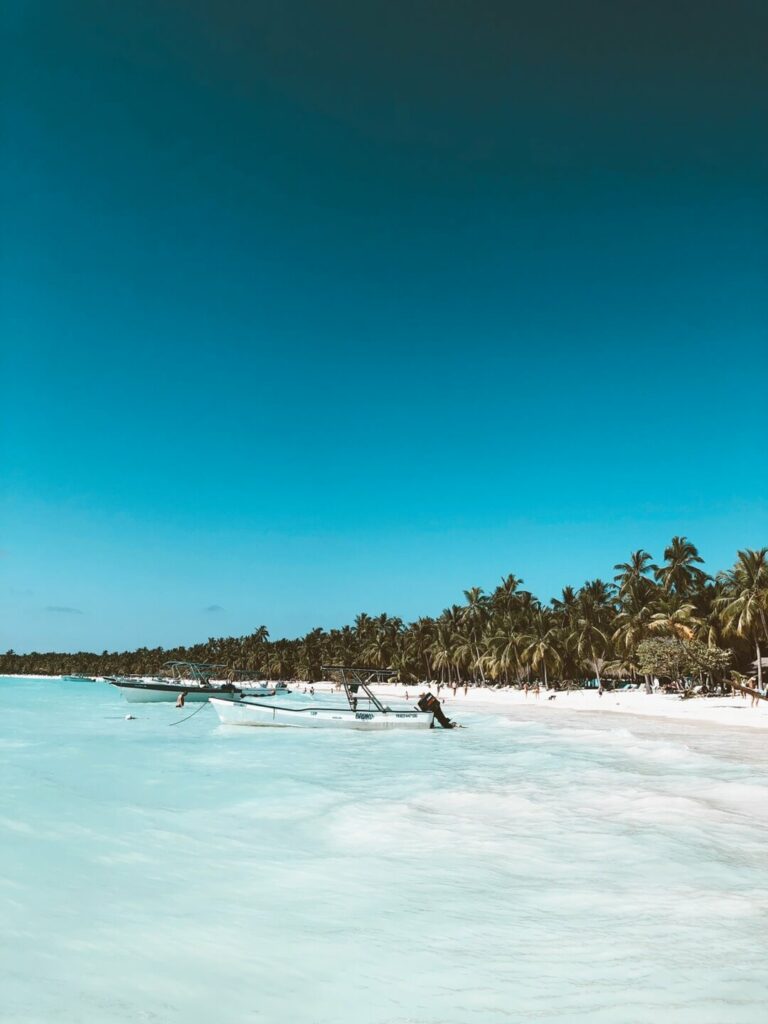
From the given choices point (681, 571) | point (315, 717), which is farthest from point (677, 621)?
point (315, 717)

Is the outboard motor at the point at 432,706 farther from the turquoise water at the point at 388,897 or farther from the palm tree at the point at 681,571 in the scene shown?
the palm tree at the point at 681,571

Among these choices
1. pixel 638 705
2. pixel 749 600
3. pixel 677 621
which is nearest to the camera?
pixel 749 600

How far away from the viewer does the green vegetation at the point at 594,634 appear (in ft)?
179

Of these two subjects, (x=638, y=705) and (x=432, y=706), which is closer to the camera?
(x=432, y=706)

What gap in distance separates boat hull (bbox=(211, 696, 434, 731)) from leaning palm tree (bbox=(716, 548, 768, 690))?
2805 centimetres

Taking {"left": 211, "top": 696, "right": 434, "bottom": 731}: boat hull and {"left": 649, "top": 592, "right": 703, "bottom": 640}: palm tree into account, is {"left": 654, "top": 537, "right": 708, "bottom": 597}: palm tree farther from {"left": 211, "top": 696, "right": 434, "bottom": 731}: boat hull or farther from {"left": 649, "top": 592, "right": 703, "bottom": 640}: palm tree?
{"left": 211, "top": 696, "right": 434, "bottom": 731}: boat hull

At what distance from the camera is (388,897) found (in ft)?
32.7

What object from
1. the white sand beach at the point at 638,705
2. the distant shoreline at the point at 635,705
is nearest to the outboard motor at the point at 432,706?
the distant shoreline at the point at 635,705

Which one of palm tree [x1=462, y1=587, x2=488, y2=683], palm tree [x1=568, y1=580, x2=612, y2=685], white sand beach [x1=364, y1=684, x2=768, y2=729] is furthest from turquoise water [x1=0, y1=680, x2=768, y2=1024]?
palm tree [x1=462, y1=587, x2=488, y2=683]

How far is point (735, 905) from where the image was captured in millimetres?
9297

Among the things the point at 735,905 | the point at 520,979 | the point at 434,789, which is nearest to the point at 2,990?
the point at 520,979

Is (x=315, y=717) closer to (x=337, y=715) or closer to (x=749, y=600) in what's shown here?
(x=337, y=715)

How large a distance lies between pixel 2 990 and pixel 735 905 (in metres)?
9.03

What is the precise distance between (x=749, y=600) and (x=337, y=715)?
32.3 m
